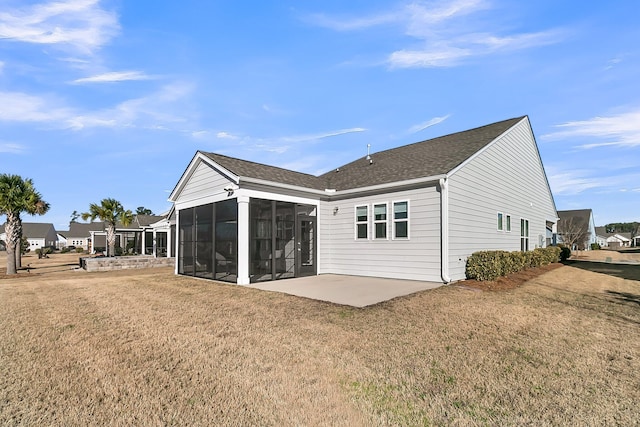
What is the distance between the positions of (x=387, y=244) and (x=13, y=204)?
782 inches

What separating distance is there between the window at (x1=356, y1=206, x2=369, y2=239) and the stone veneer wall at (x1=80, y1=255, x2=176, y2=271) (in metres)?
13.7

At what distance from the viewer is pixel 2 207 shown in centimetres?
1666

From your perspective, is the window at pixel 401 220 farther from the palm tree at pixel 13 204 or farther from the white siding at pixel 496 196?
the palm tree at pixel 13 204

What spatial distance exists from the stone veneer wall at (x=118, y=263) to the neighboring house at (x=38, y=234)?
6242cm

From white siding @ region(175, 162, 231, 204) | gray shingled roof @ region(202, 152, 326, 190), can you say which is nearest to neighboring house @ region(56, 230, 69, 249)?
white siding @ region(175, 162, 231, 204)

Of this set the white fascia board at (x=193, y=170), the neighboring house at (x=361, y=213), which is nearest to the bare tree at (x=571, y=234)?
the neighboring house at (x=361, y=213)

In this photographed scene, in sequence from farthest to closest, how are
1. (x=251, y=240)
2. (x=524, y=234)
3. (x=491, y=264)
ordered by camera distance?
(x=524, y=234)
(x=251, y=240)
(x=491, y=264)

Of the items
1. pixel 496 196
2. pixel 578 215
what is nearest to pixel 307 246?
pixel 496 196

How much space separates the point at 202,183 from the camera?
12.9m

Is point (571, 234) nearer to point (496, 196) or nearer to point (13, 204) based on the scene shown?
point (496, 196)

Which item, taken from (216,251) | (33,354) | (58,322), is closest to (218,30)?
(216,251)

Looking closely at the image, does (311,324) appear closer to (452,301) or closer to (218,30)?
(452,301)

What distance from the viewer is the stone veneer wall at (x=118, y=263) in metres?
17.3

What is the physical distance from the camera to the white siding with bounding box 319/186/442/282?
10.3 metres
